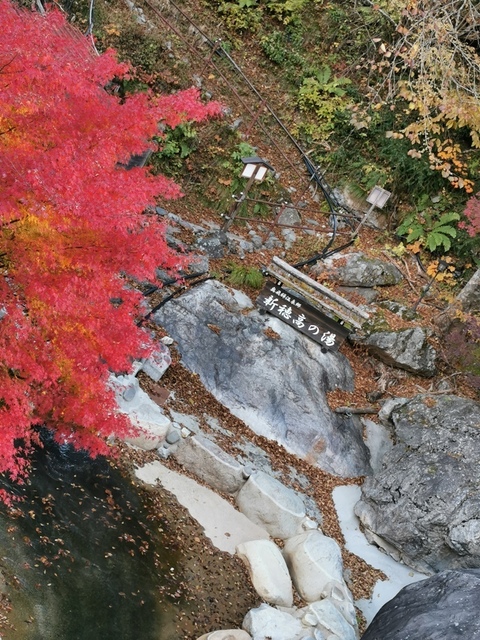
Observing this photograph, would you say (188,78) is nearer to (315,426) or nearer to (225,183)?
(225,183)

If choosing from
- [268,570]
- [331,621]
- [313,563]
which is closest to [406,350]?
[313,563]

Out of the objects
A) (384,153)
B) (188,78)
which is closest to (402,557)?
(384,153)

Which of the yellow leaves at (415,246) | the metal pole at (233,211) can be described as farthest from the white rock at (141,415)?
the yellow leaves at (415,246)

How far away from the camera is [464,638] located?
286 inches

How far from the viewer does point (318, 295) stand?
Answer: 46.5 ft

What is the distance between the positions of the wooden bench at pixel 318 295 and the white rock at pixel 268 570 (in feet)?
18.0

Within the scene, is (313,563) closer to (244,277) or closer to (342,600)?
(342,600)

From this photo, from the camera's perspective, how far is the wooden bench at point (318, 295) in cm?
1383

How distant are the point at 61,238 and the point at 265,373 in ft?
21.5

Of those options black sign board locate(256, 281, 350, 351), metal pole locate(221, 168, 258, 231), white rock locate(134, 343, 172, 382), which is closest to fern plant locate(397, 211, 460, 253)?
metal pole locate(221, 168, 258, 231)

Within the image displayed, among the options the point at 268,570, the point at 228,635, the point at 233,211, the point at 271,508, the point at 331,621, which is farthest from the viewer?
the point at 233,211

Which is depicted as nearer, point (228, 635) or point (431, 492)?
point (228, 635)

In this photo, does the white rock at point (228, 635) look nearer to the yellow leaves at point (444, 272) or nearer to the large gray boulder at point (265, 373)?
the large gray boulder at point (265, 373)

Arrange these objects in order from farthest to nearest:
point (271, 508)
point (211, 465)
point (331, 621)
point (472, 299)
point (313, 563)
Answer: point (472, 299)
point (211, 465)
point (271, 508)
point (313, 563)
point (331, 621)
